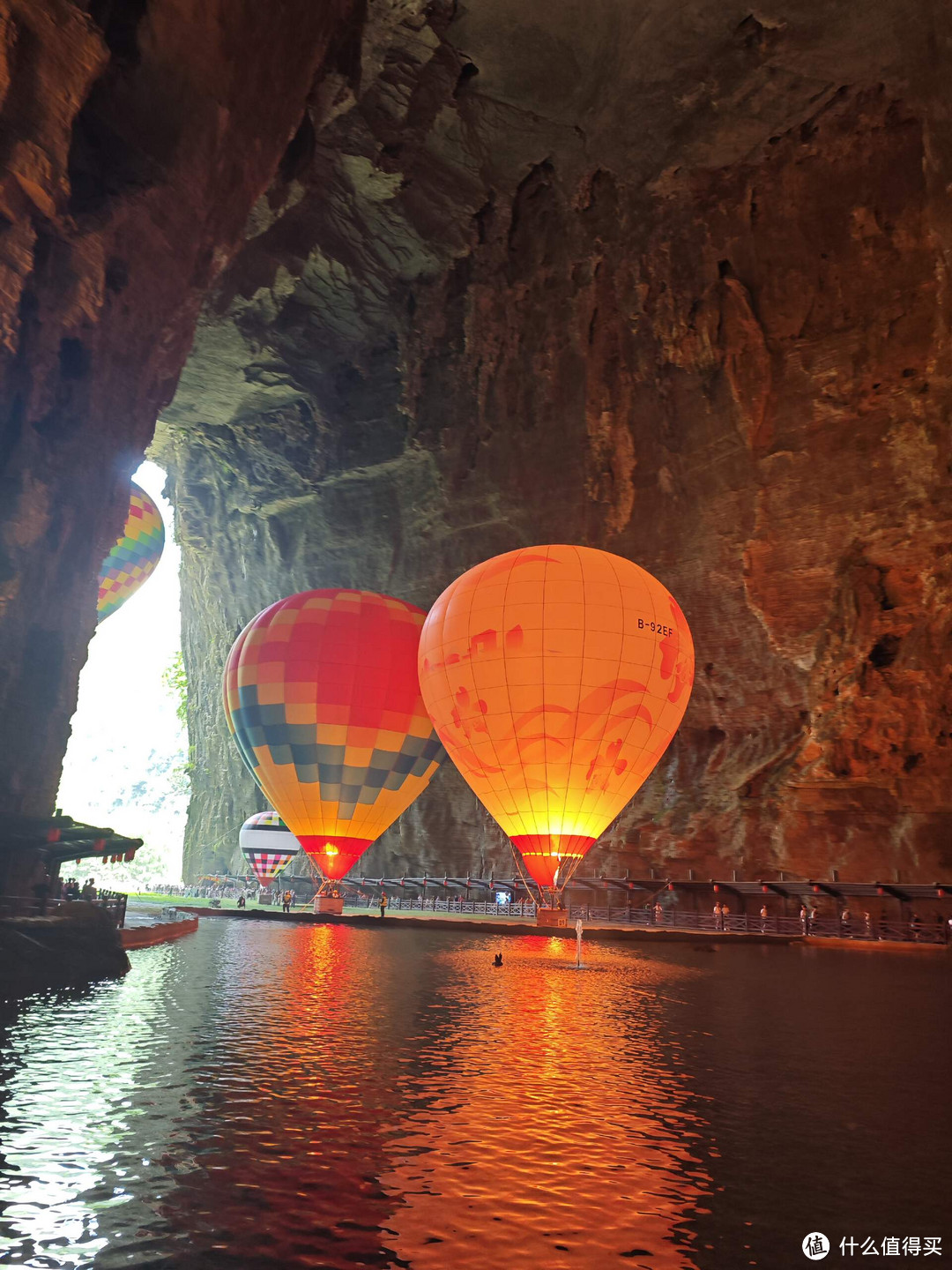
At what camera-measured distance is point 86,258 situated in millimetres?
17203

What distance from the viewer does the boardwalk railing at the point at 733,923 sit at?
2862 centimetres

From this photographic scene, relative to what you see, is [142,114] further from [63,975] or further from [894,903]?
[894,903]

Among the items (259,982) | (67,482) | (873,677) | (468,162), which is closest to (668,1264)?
→ (259,982)

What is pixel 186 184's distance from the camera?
64.3 ft

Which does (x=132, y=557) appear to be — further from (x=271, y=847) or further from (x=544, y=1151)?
(x=544, y=1151)

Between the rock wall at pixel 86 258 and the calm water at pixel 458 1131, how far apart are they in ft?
24.2

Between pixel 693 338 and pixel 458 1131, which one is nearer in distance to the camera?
pixel 458 1131

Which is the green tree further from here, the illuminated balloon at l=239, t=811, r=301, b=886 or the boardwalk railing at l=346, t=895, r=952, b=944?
the boardwalk railing at l=346, t=895, r=952, b=944

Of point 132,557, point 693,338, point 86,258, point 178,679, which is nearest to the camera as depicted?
point 86,258

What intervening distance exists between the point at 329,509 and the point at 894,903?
35.7 metres

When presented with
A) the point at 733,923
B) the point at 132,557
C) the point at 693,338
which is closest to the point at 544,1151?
the point at 733,923

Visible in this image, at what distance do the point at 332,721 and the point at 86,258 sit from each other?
1795 centimetres

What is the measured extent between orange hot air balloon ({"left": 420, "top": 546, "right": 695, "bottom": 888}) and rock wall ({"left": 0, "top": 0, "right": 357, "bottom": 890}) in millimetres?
10787

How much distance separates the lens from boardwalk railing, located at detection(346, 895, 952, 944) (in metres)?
28.6
